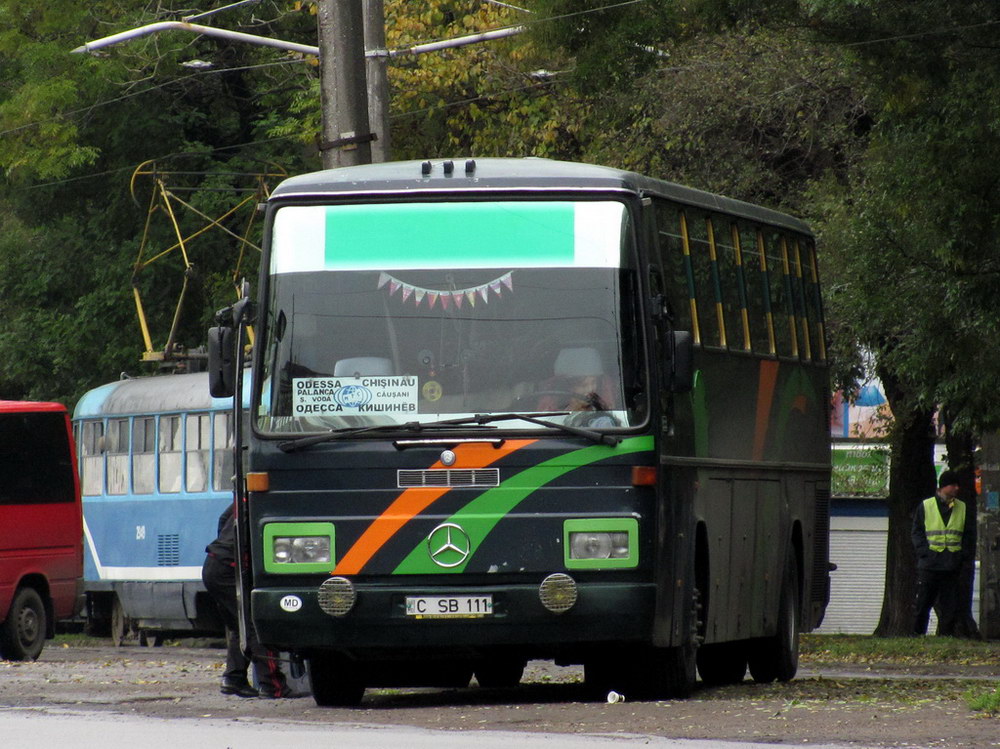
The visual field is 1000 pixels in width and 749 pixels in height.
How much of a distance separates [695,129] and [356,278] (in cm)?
1215

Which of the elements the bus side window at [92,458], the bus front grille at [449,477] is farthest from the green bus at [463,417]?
the bus side window at [92,458]

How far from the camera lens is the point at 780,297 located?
1653 centimetres

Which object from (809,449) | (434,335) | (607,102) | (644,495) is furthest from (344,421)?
(607,102)

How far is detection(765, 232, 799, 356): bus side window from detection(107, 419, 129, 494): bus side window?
41.0 feet

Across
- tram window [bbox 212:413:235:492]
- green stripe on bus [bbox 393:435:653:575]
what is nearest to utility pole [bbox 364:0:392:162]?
tram window [bbox 212:413:235:492]

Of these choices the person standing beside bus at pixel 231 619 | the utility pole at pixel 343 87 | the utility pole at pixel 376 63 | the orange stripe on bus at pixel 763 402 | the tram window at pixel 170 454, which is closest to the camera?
the person standing beside bus at pixel 231 619

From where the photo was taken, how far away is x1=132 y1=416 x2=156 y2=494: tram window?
26.8 m

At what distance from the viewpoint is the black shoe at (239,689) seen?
49.0 ft

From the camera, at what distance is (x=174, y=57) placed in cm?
3234

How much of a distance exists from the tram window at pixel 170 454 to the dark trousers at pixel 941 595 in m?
8.09

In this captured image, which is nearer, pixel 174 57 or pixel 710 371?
pixel 710 371

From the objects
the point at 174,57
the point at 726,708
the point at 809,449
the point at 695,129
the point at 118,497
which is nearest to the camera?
the point at 726,708

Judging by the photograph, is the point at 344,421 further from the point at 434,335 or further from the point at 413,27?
the point at 413,27

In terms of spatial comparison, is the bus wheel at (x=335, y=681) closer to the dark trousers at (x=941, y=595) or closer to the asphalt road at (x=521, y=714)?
the asphalt road at (x=521, y=714)
